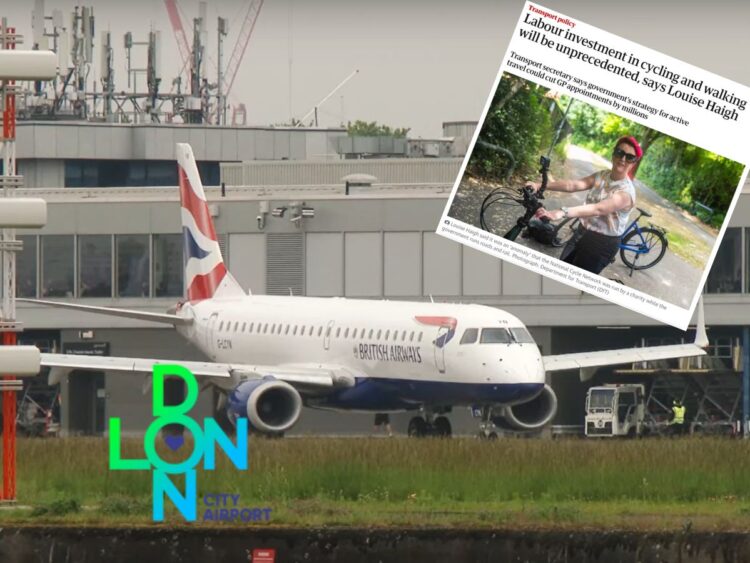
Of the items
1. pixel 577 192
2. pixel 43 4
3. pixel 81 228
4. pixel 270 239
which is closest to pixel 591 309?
pixel 270 239

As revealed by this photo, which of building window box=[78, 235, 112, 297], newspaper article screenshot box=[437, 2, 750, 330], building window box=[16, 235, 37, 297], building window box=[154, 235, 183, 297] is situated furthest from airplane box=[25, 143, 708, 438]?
newspaper article screenshot box=[437, 2, 750, 330]

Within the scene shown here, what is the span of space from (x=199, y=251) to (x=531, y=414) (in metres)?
14.7

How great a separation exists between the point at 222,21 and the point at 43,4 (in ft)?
79.9

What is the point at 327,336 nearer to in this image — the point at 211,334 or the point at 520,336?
the point at 211,334

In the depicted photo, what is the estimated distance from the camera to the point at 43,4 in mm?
126188

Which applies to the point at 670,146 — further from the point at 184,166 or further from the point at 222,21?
the point at 222,21

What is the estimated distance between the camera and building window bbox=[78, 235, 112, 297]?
258 ft

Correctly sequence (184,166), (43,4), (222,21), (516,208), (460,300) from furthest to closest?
(222,21) < (43,4) < (460,300) < (184,166) < (516,208)

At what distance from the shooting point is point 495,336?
53156mm

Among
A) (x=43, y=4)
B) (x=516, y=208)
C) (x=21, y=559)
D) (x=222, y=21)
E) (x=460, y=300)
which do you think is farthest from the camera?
(x=222, y=21)

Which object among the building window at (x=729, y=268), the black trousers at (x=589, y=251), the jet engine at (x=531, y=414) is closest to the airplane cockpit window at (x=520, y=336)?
the jet engine at (x=531, y=414)

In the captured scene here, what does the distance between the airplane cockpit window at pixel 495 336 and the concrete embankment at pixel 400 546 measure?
26965mm

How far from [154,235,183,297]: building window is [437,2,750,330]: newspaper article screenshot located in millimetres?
47340

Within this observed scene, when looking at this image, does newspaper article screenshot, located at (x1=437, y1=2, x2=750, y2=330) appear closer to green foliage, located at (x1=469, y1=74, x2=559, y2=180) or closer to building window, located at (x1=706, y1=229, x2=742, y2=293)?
green foliage, located at (x1=469, y1=74, x2=559, y2=180)
